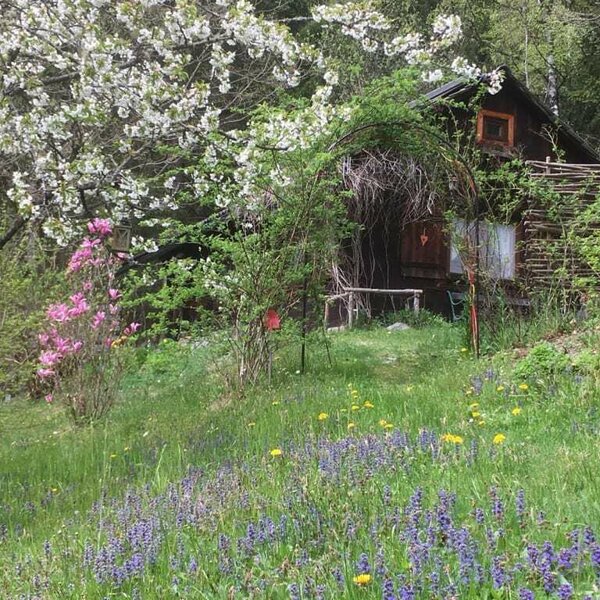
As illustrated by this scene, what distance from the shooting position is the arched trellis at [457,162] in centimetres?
743

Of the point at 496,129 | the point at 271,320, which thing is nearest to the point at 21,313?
the point at 271,320

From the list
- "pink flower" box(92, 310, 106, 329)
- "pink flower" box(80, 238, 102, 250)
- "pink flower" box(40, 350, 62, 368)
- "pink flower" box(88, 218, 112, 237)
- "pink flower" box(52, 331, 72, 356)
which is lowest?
"pink flower" box(40, 350, 62, 368)

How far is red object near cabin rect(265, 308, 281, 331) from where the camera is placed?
6.61 metres

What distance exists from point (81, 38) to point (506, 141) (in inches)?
540

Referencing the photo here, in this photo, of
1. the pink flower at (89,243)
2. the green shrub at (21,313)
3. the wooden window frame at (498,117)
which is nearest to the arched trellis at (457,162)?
the pink flower at (89,243)

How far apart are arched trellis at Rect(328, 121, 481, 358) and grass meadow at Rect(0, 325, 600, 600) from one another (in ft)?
7.07

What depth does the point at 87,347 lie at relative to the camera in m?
6.98

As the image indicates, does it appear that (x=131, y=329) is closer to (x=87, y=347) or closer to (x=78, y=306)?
(x=78, y=306)

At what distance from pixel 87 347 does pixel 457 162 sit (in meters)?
4.84

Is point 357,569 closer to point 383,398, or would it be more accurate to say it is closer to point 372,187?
point 383,398

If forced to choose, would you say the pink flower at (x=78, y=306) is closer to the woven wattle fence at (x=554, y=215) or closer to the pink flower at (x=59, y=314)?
the pink flower at (x=59, y=314)

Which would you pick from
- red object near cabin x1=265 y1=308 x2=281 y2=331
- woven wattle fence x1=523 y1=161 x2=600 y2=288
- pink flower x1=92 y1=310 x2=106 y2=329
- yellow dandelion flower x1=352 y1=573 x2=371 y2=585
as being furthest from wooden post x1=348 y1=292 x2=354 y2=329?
yellow dandelion flower x1=352 y1=573 x2=371 y2=585

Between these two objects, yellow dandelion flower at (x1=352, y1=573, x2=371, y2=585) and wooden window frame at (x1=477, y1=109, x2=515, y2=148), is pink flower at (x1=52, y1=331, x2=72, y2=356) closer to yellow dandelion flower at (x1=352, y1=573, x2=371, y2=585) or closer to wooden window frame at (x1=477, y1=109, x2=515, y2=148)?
yellow dandelion flower at (x1=352, y1=573, x2=371, y2=585)

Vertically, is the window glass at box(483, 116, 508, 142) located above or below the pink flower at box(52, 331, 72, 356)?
above
